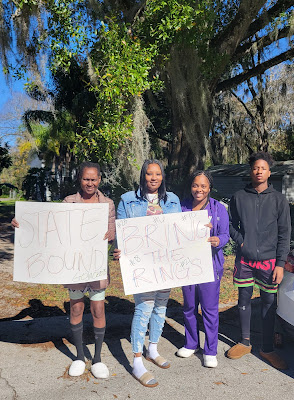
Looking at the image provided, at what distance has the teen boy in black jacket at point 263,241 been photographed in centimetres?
343

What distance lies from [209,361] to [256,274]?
0.90 meters

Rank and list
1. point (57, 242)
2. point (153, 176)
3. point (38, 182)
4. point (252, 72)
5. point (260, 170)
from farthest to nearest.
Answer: point (38, 182), point (252, 72), point (260, 170), point (153, 176), point (57, 242)

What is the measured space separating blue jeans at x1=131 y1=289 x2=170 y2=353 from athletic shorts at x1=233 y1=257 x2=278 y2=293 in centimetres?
75

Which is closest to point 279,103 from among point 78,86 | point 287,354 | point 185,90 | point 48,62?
point 78,86

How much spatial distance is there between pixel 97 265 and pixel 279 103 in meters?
18.4

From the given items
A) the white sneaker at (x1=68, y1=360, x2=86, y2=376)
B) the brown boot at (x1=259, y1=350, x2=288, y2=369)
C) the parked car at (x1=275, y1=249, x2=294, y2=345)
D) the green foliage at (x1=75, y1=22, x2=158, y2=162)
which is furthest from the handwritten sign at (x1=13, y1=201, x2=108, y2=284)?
the green foliage at (x1=75, y1=22, x2=158, y2=162)

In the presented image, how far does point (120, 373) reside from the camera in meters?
3.23

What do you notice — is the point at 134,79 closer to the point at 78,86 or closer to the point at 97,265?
the point at 97,265

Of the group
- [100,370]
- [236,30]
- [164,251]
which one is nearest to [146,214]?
[164,251]

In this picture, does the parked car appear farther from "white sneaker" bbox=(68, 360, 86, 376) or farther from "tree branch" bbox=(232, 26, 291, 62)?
"tree branch" bbox=(232, 26, 291, 62)

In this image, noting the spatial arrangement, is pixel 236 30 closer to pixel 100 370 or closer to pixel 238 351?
pixel 238 351

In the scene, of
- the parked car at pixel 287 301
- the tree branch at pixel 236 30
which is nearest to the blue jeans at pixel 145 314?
the parked car at pixel 287 301

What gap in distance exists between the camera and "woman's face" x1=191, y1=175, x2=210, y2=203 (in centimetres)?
334

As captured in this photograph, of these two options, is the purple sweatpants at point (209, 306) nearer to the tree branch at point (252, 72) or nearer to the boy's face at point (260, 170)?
the boy's face at point (260, 170)
